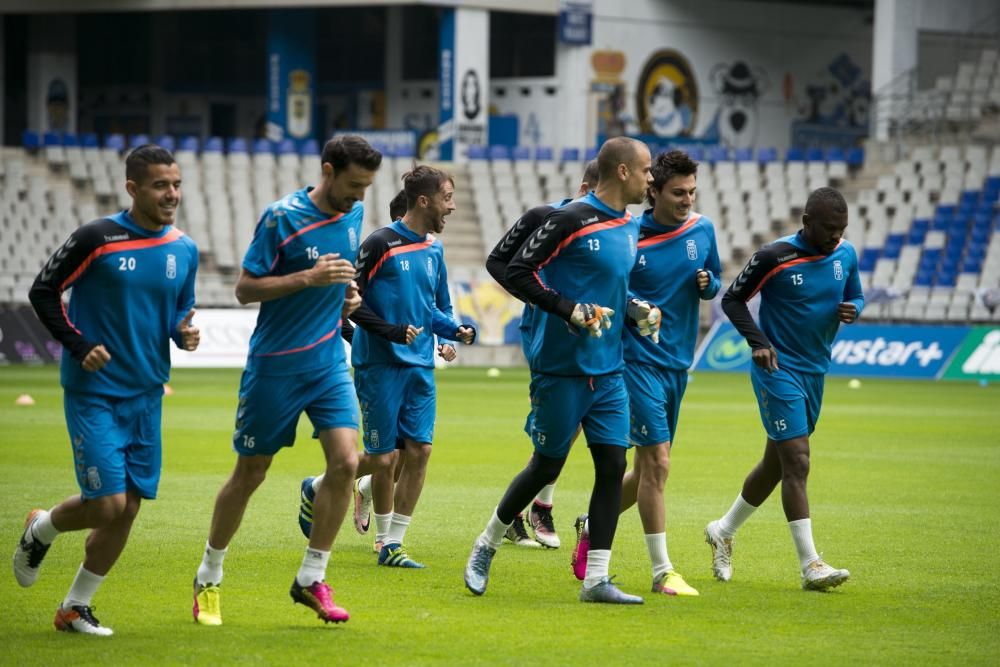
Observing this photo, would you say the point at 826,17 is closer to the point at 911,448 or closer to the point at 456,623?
the point at 911,448

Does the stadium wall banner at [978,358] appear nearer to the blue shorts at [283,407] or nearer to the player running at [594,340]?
the player running at [594,340]

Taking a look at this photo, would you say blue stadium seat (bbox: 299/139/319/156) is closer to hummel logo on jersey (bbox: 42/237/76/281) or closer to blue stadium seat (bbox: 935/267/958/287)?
blue stadium seat (bbox: 935/267/958/287)

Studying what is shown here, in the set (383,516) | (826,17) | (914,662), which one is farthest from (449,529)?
(826,17)

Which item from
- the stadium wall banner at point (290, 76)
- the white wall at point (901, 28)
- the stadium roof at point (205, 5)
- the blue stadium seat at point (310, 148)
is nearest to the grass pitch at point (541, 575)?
the blue stadium seat at point (310, 148)

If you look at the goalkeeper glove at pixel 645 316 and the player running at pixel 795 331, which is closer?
the goalkeeper glove at pixel 645 316

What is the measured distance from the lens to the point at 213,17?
5388 cm

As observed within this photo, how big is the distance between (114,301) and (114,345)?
0.20 meters

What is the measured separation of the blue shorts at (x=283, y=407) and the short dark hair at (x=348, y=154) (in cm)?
98

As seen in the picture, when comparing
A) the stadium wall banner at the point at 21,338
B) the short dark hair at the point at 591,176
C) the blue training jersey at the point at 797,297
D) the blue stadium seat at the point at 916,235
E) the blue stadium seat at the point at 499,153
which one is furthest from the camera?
the blue stadium seat at the point at 499,153

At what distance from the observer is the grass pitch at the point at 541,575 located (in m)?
7.06

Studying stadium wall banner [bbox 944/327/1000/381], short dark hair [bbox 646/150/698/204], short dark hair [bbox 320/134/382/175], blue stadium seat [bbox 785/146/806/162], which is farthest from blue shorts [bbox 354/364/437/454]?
blue stadium seat [bbox 785/146/806/162]

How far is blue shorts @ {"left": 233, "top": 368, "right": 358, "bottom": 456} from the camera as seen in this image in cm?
754

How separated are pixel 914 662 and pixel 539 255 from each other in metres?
2.72

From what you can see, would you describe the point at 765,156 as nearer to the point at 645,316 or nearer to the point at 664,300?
the point at 664,300
